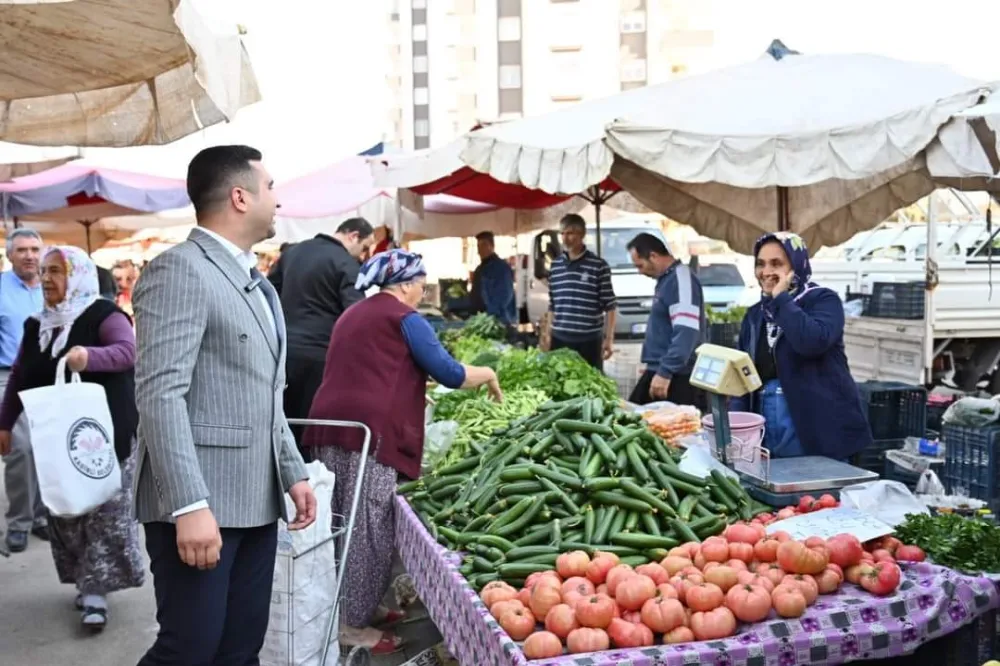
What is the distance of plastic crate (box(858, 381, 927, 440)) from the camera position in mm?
6078

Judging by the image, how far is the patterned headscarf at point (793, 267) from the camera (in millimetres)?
4445

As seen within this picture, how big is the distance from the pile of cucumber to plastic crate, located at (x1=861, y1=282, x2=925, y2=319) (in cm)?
747

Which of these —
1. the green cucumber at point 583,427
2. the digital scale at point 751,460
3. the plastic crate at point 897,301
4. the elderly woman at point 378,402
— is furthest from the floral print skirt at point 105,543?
the plastic crate at point 897,301

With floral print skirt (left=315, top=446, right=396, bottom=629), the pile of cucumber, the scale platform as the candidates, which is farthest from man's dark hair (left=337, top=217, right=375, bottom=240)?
the scale platform

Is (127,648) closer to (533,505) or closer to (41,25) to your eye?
(533,505)

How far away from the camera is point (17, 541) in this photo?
23.0 feet

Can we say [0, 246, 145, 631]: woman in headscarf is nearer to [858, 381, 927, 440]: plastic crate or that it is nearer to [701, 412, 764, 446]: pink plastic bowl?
[701, 412, 764, 446]: pink plastic bowl

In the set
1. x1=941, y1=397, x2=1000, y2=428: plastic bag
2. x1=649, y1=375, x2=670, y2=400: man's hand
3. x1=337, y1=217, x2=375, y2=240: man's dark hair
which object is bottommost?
x1=649, y1=375, x2=670, y2=400: man's hand

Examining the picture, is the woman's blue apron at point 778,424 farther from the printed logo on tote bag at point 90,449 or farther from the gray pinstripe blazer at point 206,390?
the printed logo on tote bag at point 90,449

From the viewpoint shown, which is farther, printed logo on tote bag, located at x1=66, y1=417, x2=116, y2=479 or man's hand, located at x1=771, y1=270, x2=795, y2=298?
printed logo on tote bag, located at x1=66, y1=417, x2=116, y2=479

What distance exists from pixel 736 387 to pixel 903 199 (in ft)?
14.9

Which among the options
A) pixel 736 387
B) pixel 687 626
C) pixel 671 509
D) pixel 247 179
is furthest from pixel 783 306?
pixel 247 179

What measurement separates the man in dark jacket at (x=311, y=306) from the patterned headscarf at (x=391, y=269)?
2.21 metres

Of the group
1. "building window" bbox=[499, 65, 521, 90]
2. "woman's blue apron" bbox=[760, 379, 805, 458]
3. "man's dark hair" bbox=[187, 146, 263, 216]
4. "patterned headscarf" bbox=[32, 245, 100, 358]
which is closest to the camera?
"man's dark hair" bbox=[187, 146, 263, 216]
